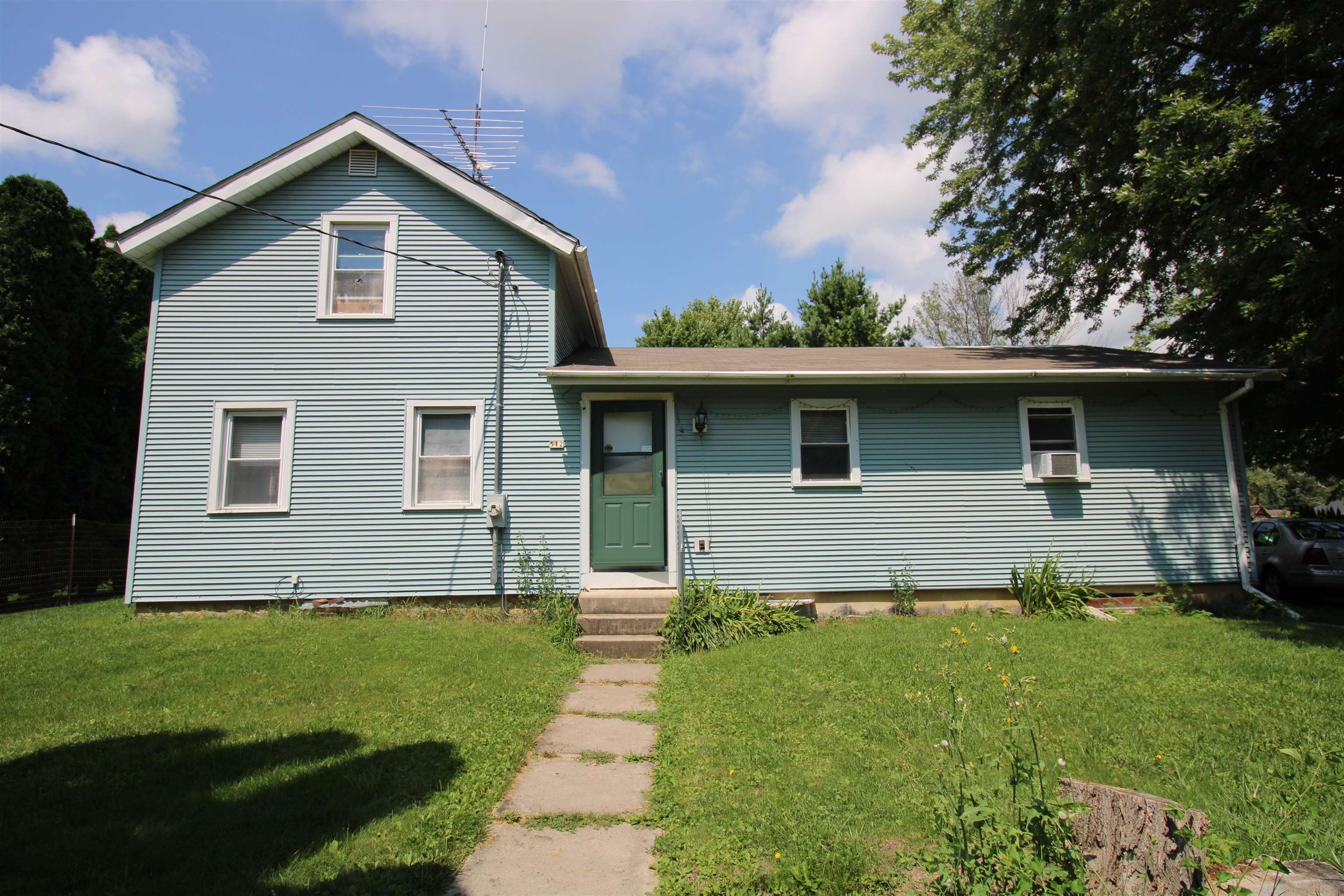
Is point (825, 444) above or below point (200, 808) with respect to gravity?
above

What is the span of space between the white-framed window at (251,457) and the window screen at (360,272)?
151cm

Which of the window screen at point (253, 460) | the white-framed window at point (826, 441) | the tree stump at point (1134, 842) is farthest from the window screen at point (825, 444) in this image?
the tree stump at point (1134, 842)

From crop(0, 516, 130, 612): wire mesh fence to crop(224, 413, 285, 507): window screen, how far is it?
2.24 meters

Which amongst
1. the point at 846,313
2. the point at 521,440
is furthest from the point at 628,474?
the point at 846,313

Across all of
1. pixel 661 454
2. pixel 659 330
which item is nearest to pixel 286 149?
pixel 661 454

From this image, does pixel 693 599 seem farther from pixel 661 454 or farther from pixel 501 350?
pixel 501 350

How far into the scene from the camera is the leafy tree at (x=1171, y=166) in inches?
353

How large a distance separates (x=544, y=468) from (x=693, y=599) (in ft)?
8.43

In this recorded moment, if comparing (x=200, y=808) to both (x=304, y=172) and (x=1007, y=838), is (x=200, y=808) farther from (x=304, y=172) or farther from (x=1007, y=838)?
(x=304, y=172)

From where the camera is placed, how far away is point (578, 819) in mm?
3504

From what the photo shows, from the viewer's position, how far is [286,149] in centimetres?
906

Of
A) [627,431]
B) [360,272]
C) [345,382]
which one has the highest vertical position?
[360,272]

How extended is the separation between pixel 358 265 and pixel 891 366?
7206 mm

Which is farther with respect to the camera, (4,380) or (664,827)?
(4,380)
